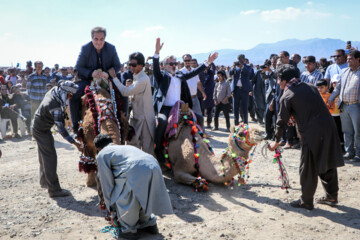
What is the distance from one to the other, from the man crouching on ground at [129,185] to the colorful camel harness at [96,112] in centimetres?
128

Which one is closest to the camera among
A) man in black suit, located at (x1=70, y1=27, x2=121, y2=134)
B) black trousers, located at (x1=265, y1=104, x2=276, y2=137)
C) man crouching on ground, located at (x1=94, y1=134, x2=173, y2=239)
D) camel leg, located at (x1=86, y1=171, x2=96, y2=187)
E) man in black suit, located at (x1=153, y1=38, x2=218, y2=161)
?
man crouching on ground, located at (x1=94, y1=134, x2=173, y2=239)

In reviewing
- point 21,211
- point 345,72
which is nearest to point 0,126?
point 21,211

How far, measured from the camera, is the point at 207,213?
495 cm

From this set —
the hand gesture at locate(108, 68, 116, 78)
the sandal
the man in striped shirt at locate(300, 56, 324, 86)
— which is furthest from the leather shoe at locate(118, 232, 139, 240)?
the man in striped shirt at locate(300, 56, 324, 86)

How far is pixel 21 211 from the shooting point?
5.16 metres

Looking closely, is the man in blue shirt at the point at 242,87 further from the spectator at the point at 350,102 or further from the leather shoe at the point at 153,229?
the leather shoe at the point at 153,229

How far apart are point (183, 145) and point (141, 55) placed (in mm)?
1842

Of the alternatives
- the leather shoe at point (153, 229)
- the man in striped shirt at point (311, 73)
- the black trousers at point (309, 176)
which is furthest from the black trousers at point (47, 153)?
the man in striped shirt at point (311, 73)

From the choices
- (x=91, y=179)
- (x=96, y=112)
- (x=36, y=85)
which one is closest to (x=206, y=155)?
(x=96, y=112)

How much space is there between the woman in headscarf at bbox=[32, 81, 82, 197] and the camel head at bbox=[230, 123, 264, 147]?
2.64 meters

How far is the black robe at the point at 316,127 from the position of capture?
467cm

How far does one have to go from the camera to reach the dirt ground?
4.32 metres

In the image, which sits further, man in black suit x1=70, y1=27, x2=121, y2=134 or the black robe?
man in black suit x1=70, y1=27, x2=121, y2=134

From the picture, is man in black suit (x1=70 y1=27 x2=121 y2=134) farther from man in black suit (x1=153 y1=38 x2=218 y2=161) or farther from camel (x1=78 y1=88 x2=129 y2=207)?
man in black suit (x1=153 y1=38 x2=218 y2=161)
